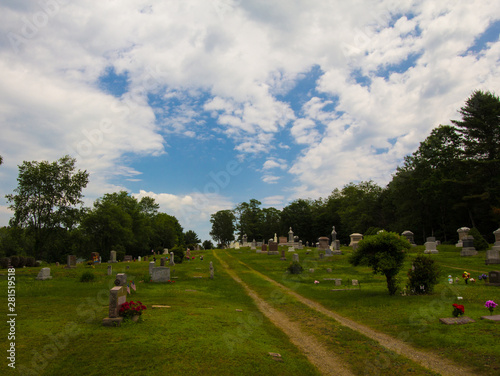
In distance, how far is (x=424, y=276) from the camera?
15758 mm

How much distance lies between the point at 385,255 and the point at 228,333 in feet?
33.4

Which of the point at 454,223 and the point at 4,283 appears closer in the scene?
the point at 4,283

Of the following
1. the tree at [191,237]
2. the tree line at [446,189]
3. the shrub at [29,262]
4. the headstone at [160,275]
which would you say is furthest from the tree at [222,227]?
the headstone at [160,275]

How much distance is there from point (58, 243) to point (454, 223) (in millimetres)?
62096

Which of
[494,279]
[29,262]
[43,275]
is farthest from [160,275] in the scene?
[29,262]

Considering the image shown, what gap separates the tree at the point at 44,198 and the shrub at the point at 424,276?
42274mm

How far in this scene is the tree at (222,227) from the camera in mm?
102062

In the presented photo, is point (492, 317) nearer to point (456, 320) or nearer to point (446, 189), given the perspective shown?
point (456, 320)

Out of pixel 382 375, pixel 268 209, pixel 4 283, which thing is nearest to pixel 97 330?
pixel 382 375

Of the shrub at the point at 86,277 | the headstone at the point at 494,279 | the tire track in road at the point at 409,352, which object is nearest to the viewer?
the tire track in road at the point at 409,352

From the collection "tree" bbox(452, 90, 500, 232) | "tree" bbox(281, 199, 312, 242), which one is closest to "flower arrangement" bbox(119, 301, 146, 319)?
"tree" bbox(452, 90, 500, 232)

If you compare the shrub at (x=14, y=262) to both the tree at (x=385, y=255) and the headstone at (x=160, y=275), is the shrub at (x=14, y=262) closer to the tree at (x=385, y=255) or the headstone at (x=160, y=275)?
the headstone at (x=160, y=275)

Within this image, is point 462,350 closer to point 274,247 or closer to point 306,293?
point 306,293

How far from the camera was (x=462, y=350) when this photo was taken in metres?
8.34
